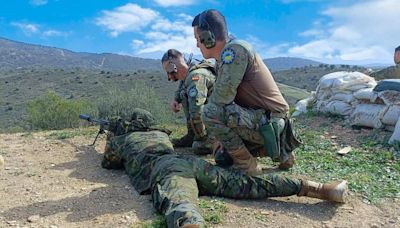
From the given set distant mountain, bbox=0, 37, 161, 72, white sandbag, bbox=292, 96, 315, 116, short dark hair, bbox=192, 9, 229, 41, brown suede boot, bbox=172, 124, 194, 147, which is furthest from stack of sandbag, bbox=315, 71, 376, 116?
distant mountain, bbox=0, 37, 161, 72

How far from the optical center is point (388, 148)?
4.97 meters

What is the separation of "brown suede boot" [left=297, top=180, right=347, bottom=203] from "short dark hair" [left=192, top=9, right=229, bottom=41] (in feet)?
4.50

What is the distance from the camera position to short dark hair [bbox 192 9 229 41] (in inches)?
143

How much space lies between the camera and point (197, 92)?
4281mm

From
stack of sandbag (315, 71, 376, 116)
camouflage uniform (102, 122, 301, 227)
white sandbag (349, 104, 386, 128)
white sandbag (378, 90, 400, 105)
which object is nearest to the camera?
camouflage uniform (102, 122, 301, 227)

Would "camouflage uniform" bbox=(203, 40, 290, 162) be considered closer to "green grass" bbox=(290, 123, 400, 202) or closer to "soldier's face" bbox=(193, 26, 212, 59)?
"soldier's face" bbox=(193, 26, 212, 59)

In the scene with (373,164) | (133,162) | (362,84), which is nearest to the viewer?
(133,162)

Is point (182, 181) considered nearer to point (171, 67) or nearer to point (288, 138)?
point (288, 138)

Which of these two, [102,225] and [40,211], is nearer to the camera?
[102,225]

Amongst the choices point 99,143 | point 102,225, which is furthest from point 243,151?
point 99,143

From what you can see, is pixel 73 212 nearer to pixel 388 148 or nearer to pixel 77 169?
pixel 77 169

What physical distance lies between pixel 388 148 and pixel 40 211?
12.4ft

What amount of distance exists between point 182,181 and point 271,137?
904mm

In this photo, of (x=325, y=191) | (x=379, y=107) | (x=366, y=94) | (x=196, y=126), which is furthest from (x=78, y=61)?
(x=325, y=191)
